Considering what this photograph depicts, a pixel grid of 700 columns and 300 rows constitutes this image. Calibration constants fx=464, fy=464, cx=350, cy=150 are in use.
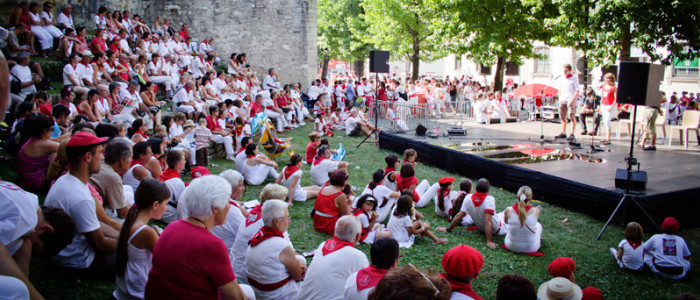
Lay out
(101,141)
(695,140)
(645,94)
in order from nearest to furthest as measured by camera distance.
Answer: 1. (101,141)
2. (645,94)
3. (695,140)

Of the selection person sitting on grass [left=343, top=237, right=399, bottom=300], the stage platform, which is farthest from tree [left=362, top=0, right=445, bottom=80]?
person sitting on grass [left=343, top=237, right=399, bottom=300]

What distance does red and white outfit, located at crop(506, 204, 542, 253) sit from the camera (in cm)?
588

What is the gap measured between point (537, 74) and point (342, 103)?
16.7 metres

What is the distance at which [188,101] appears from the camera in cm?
1279

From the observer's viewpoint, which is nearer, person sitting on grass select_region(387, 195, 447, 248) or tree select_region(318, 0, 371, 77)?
person sitting on grass select_region(387, 195, 447, 248)

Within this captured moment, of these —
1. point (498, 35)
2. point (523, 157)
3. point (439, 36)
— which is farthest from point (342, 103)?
point (523, 157)

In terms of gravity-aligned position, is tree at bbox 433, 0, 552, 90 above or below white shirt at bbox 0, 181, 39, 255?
above

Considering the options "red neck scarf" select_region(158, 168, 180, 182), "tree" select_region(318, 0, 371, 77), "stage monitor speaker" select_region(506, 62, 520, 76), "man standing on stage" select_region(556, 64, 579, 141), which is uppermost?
"tree" select_region(318, 0, 371, 77)

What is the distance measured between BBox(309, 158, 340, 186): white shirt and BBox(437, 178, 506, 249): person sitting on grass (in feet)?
8.06

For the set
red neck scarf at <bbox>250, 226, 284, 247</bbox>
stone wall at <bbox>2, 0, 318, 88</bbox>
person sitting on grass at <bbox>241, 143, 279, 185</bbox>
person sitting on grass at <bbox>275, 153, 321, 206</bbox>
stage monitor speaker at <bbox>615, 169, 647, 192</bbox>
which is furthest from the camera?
stone wall at <bbox>2, 0, 318, 88</bbox>

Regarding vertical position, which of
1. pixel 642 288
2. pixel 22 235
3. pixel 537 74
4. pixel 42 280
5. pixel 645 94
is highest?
pixel 537 74

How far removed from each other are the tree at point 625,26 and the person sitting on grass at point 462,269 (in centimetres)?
1332

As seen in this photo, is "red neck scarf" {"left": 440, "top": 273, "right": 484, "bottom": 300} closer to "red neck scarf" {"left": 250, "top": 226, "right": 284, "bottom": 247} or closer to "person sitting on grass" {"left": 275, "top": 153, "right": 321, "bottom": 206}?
"red neck scarf" {"left": 250, "top": 226, "right": 284, "bottom": 247}

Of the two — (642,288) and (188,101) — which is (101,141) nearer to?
(642,288)
